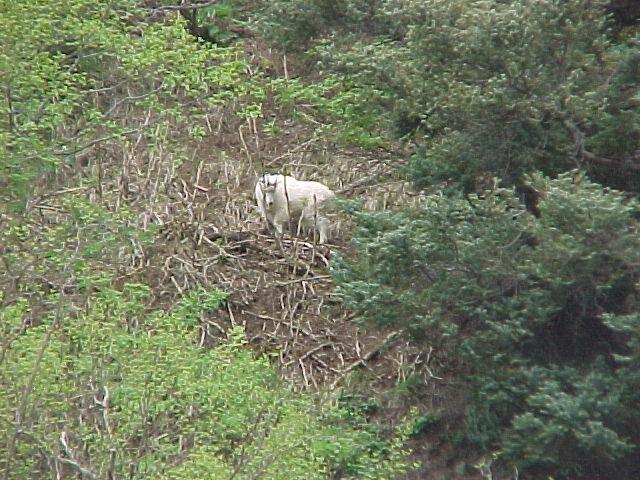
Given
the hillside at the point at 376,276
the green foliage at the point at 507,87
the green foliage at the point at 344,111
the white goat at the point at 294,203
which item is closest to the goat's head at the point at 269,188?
the white goat at the point at 294,203

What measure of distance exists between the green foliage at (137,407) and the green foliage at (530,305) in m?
1.56

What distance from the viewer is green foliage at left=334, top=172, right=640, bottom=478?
33.0 ft

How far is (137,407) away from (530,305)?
10.7 feet

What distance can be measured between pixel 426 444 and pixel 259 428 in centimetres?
336

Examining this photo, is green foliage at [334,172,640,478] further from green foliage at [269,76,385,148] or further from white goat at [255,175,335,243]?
white goat at [255,175,335,243]

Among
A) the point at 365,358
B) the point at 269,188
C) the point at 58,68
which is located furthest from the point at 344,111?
the point at 58,68

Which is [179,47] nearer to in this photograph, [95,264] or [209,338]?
[95,264]

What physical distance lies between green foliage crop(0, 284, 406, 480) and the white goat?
4.32 m

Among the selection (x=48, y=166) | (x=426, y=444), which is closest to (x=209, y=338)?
(x=426, y=444)

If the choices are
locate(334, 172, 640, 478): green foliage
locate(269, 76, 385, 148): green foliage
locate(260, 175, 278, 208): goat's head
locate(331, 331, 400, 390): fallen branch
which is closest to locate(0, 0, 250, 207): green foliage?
locate(269, 76, 385, 148): green foliage

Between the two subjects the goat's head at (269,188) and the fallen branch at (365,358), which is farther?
the goat's head at (269,188)

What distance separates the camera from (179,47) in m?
10.7

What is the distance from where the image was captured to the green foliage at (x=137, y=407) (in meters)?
8.87

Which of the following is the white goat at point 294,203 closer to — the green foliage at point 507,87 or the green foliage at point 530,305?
the green foliage at point 507,87
